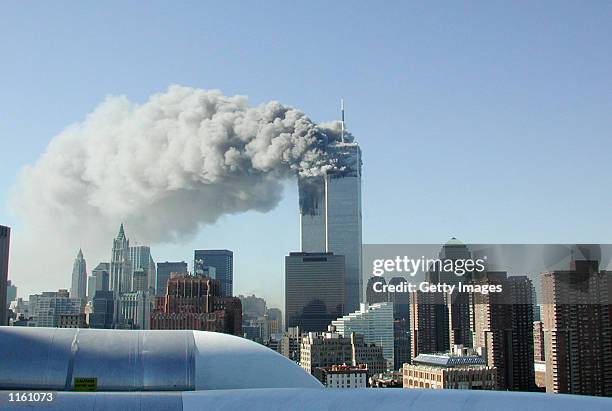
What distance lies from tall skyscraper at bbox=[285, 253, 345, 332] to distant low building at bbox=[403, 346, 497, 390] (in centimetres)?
8112

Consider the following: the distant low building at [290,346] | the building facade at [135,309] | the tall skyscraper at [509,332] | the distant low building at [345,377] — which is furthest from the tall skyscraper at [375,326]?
the building facade at [135,309]

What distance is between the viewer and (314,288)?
163000 millimetres

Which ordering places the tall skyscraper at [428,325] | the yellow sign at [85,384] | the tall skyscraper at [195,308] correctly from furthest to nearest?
the tall skyscraper at [195,308] → the tall skyscraper at [428,325] → the yellow sign at [85,384]

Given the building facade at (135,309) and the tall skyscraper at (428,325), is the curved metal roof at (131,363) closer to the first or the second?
the tall skyscraper at (428,325)

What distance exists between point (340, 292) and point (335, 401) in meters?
145

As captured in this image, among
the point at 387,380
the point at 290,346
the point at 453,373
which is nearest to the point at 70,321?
the point at 290,346

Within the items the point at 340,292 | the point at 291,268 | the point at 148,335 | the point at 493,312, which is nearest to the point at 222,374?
the point at 148,335

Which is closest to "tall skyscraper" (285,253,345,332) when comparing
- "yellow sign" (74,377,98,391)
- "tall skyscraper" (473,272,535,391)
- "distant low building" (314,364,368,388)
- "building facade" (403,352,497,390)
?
"distant low building" (314,364,368,388)

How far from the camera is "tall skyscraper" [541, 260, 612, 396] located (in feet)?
262

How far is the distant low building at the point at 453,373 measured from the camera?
71562mm

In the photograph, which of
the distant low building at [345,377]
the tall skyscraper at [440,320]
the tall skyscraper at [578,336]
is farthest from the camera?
the tall skyscraper at [440,320]

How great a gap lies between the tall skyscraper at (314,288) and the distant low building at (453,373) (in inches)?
3194

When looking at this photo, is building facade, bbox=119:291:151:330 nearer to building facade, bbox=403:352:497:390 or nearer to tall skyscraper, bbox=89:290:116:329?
tall skyscraper, bbox=89:290:116:329

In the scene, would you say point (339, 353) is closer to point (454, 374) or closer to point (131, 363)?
point (454, 374)
